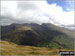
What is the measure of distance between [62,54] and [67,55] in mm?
4761

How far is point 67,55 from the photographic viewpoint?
62.0 metres

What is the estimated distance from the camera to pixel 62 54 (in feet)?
191

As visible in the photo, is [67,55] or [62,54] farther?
[67,55]
